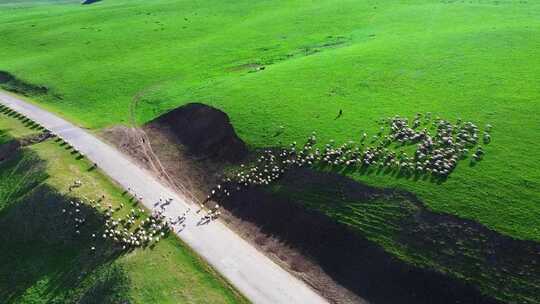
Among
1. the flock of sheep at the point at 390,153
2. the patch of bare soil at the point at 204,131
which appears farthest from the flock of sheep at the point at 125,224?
the patch of bare soil at the point at 204,131

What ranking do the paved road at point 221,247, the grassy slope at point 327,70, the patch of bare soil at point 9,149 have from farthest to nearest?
the patch of bare soil at point 9,149
the grassy slope at point 327,70
the paved road at point 221,247

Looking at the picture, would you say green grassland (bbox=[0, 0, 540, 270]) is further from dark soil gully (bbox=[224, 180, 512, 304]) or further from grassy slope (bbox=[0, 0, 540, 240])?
dark soil gully (bbox=[224, 180, 512, 304])

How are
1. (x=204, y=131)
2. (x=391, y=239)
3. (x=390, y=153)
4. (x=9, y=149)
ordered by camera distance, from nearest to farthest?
(x=391, y=239) < (x=390, y=153) < (x=204, y=131) < (x=9, y=149)

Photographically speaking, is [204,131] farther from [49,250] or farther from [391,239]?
[391,239]

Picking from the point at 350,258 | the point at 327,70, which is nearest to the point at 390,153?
the point at 350,258

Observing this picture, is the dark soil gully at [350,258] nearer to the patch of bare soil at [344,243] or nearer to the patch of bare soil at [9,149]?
the patch of bare soil at [344,243]

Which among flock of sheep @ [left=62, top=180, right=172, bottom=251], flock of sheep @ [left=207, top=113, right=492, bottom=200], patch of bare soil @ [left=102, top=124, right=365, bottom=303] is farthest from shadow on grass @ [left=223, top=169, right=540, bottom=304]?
flock of sheep @ [left=62, top=180, right=172, bottom=251]

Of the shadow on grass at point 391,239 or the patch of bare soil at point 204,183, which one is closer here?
the shadow on grass at point 391,239
